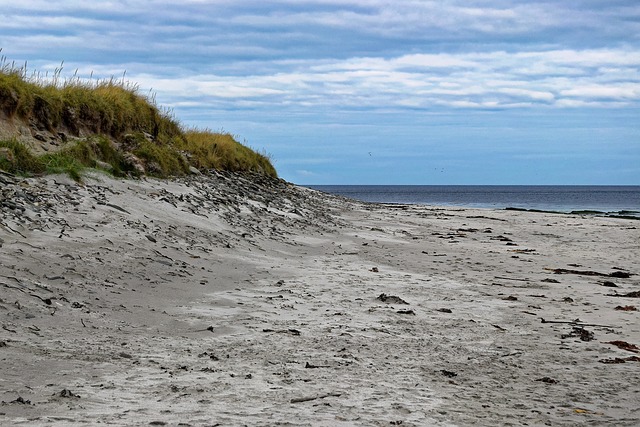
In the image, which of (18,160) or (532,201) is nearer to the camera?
(18,160)

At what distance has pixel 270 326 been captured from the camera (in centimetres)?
686

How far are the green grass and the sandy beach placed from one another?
2.29ft

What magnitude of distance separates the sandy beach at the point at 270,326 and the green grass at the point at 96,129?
0.70m

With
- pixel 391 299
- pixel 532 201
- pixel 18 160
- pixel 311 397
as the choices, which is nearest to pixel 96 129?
pixel 18 160

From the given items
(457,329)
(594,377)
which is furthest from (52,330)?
(594,377)

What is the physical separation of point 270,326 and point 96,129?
9.72 metres

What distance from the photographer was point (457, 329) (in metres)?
7.26

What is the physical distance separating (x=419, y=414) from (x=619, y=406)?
145 cm

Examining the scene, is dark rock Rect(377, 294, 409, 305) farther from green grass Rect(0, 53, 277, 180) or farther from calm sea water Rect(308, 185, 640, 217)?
calm sea water Rect(308, 185, 640, 217)

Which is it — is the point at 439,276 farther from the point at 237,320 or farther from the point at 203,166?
the point at 203,166

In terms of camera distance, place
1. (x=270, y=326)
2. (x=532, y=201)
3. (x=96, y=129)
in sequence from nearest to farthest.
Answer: (x=270, y=326) < (x=96, y=129) < (x=532, y=201)

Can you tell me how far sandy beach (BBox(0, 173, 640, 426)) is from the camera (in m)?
4.58

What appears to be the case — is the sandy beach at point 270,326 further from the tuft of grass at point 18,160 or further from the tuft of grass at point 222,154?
the tuft of grass at point 222,154

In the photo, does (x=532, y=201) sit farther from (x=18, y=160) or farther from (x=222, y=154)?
(x=18, y=160)
